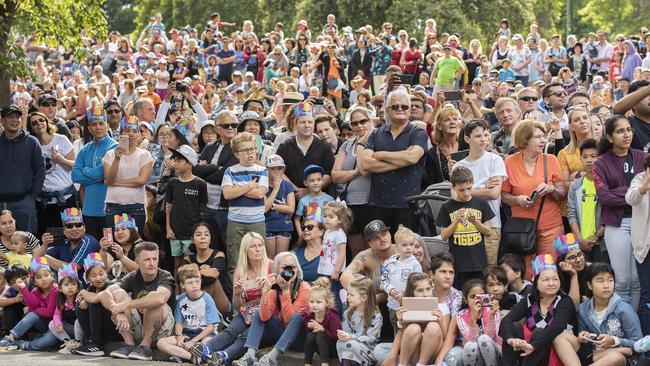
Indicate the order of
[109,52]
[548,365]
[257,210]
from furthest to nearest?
[109,52], [257,210], [548,365]

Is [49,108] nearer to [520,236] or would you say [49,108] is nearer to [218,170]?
Answer: [218,170]

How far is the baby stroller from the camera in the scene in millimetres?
11812

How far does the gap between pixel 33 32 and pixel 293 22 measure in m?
28.8

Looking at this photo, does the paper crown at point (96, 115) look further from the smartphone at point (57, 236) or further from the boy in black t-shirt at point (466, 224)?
the boy in black t-shirt at point (466, 224)

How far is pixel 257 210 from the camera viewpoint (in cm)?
→ 1284

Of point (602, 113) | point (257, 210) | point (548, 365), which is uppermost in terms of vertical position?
point (602, 113)

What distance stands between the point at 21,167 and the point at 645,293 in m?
7.40

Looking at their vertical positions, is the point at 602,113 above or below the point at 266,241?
above

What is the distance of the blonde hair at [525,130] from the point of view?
11483mm

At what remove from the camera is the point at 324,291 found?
11.3 metres

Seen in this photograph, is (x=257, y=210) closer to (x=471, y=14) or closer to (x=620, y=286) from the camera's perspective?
(x=620, y=286)

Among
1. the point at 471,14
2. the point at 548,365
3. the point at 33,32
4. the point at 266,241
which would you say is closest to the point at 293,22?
the point at 471,14

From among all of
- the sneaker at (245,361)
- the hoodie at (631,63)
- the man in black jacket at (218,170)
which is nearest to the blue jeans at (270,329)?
the sneaker at (245,361)

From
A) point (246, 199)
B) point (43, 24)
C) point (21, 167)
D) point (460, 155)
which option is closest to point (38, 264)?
point (21, 167)
